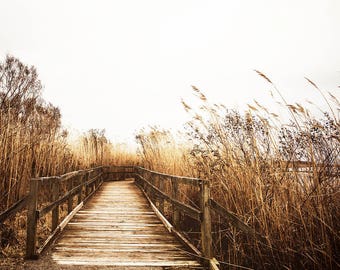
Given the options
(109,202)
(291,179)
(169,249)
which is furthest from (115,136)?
(291,179)

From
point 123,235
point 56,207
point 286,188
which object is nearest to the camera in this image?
point 286,188

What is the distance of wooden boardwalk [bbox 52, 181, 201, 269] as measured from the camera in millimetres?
3088

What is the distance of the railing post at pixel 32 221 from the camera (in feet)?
10.0

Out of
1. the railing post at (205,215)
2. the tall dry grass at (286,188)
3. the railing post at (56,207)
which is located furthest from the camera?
the railing post at (56,207)

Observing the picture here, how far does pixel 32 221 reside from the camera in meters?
3.16

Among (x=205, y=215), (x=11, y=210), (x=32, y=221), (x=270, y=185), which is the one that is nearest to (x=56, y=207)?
(x=32, y=221)

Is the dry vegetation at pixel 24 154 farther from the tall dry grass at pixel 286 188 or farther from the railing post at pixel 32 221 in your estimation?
the tall dry grass at pixel 286 188

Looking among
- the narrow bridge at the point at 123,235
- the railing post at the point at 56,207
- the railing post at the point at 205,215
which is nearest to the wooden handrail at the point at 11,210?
the narrow bridge at the point at 123,235

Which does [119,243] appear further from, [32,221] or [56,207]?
[32,221]

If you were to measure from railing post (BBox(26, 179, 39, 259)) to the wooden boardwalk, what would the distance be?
250 millimetres

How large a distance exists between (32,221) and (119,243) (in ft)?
3.77

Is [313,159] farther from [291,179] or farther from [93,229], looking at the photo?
[93,229]

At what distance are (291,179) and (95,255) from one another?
7.34 ft

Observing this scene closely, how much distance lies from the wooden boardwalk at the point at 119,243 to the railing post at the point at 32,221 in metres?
0.25
